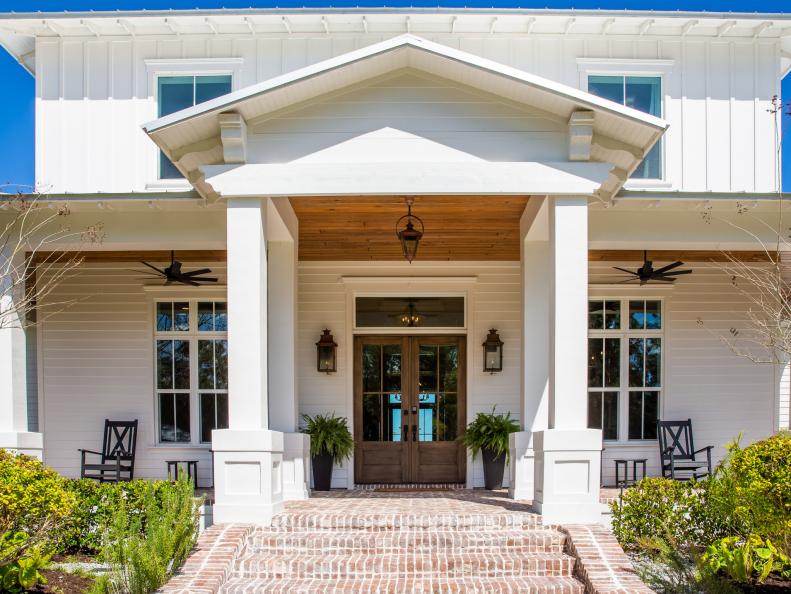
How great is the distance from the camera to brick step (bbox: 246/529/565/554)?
249 inches

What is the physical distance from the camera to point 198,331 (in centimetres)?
1050

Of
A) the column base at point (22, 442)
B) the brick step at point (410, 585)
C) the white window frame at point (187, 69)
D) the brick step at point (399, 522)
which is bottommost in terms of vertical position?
the brick step at point (410, 585)

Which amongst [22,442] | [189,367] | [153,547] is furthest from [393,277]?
[153,547]

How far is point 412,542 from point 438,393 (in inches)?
172

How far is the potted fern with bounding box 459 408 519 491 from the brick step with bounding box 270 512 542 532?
320 cm

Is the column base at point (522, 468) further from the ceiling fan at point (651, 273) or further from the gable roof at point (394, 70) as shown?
the gable roof at point (394, 70)

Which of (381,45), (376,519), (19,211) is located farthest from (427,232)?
(19,211)

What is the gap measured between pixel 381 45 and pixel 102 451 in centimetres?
664

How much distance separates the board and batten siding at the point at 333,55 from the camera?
10203 millimetres

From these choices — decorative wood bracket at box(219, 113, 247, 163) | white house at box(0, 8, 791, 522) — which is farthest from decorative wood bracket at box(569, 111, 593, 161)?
decorative wood bracket at box(219, 113, 247, 163)

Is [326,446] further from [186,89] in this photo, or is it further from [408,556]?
[186,89]

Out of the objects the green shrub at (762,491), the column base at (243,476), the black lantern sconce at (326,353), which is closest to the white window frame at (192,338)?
the black lantern sconce at (326,353)

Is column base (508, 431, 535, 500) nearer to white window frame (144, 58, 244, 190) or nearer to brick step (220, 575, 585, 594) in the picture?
brick step (220, 575, 585, 594)

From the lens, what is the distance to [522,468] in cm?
820
